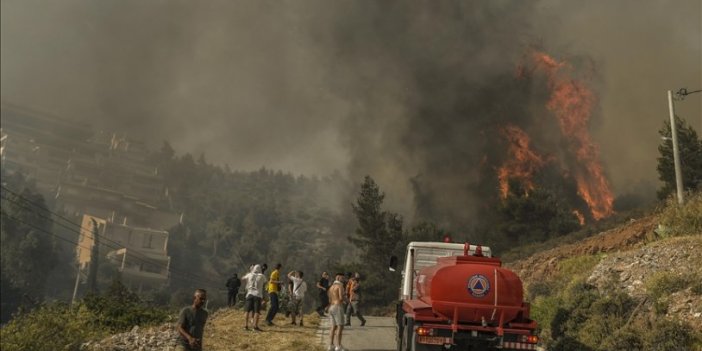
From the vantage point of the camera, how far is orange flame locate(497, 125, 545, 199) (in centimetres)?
6266

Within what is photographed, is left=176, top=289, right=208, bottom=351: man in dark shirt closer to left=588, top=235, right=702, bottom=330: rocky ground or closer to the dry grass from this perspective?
the dry grass

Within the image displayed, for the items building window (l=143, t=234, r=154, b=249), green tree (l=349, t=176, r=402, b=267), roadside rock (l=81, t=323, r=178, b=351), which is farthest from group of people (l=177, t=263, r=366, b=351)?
building window (l=143, t=234, r=154, b=249)

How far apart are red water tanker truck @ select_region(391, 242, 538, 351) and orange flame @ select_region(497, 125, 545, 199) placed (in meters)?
50.6

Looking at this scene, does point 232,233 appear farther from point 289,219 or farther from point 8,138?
point 8,138

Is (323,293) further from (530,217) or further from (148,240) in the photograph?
(148,240)

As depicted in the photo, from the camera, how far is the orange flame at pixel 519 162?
2467 inches

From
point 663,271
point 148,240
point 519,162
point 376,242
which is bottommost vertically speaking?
point 663,271

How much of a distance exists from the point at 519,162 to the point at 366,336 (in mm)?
52358

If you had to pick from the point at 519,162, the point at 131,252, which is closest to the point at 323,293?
the point at 519,162

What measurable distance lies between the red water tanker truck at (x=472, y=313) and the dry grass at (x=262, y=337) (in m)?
4.40

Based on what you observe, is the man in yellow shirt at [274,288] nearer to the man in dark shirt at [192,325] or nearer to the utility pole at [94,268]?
the man in dark shirt at [192,325]

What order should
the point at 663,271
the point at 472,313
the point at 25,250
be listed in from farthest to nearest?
the point at 25,250 → the point at 663,271 → the point at 472,313

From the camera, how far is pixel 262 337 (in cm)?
1536

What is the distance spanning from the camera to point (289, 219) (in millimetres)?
199625
